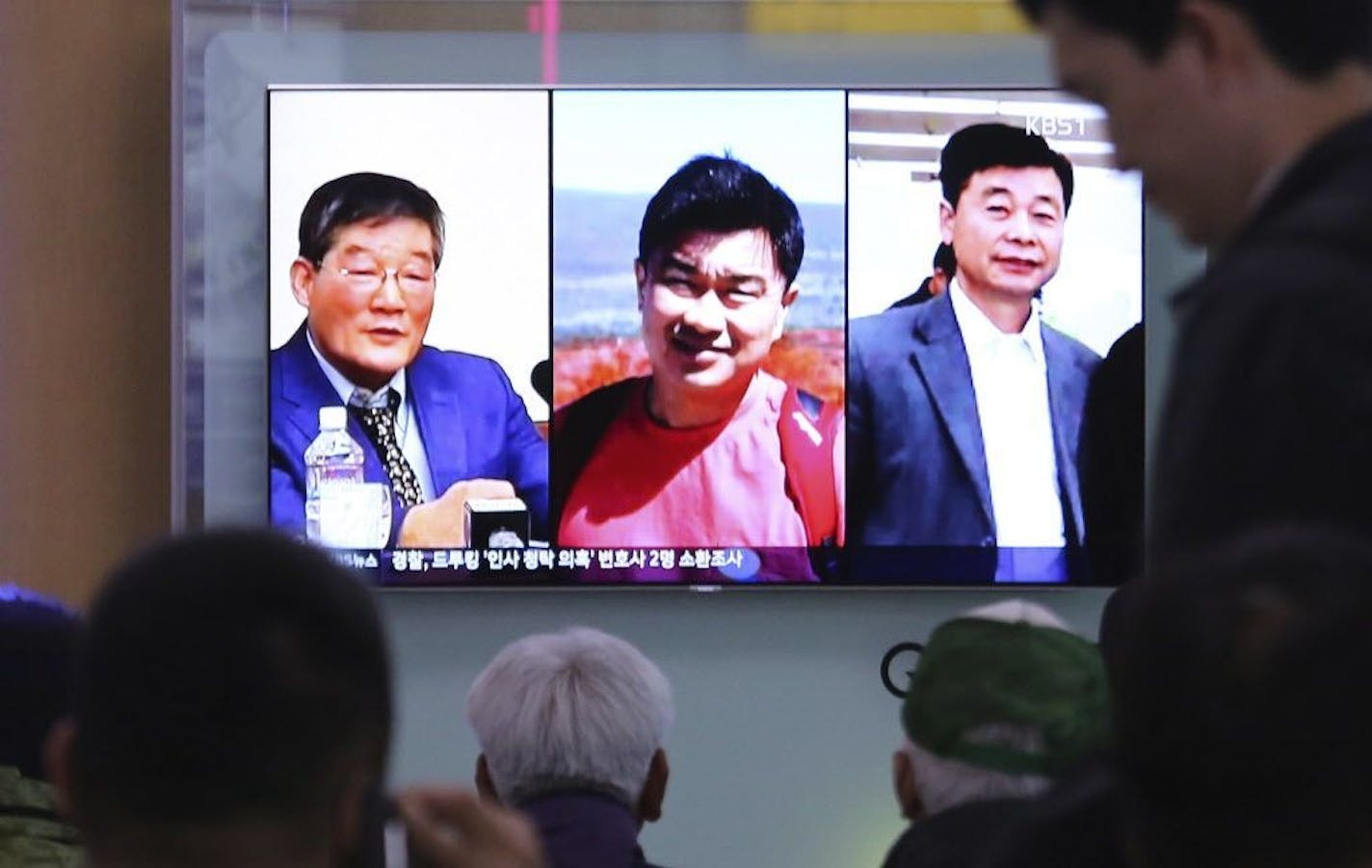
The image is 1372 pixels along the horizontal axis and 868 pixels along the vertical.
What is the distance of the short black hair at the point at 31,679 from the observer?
6.73 ft

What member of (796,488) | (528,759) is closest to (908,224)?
(796,488)

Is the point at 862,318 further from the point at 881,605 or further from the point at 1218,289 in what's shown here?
the point at 1218,289

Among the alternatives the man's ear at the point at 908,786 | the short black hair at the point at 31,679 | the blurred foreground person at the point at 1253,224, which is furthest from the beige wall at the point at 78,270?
the blurred foreground person at the point at 1253,224

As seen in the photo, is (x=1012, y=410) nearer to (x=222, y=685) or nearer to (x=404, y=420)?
(x=404, y=420)

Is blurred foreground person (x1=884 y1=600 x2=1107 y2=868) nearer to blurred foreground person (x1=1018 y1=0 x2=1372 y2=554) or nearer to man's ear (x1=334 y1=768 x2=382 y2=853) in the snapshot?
blurred foreground person (x1=1018 y1=0 x2=1372 y2=554)

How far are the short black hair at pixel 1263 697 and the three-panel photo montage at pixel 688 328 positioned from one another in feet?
12.1

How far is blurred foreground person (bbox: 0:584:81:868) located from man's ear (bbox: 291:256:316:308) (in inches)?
106

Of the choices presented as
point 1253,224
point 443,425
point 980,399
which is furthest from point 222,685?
point 980,399

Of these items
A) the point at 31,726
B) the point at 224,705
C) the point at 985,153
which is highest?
the point at 985,153

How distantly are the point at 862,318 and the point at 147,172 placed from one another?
1582 millimetres

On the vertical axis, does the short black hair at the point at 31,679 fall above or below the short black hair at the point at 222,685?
below

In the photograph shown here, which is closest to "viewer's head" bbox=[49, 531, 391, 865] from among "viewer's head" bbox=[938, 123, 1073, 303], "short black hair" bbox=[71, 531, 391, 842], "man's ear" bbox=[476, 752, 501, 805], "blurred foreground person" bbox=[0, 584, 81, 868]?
"short black hair" bbox=[71, 531, 391, 842]

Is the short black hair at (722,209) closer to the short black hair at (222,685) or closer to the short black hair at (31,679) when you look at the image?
the short black hair at (31,679)

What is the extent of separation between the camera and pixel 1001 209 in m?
4.80
